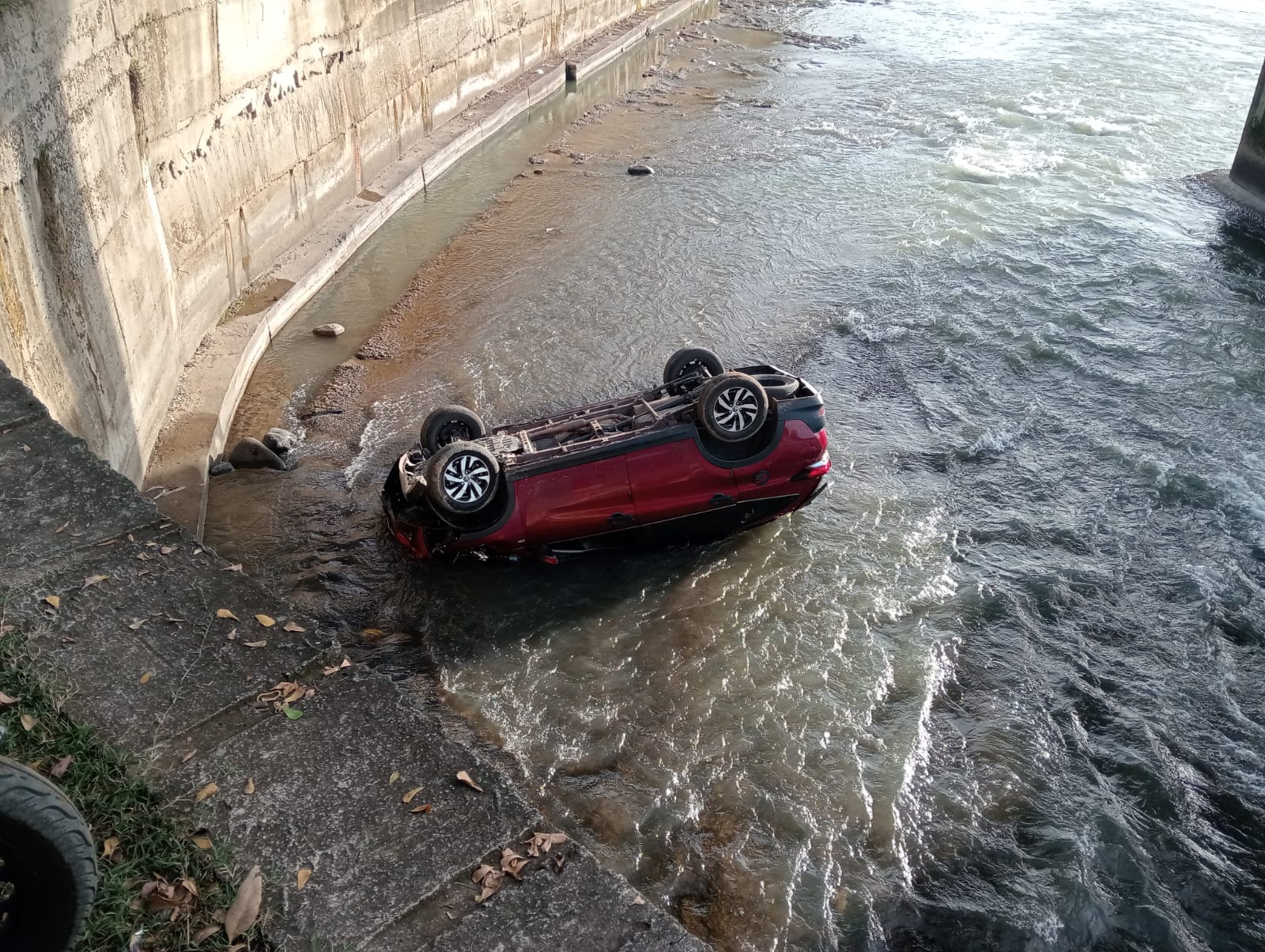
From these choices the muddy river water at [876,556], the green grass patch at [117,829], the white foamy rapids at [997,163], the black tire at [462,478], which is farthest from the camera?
the white foamy rapids at [997,163]

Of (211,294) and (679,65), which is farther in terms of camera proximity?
(679,65)

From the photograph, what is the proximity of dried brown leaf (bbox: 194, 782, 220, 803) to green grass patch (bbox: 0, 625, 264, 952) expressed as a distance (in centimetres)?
13

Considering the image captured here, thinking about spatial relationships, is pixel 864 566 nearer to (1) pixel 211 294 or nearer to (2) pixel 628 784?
(2) pixel 628 784

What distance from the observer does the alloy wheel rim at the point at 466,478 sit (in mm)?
7922

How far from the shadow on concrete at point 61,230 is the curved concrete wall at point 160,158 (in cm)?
2

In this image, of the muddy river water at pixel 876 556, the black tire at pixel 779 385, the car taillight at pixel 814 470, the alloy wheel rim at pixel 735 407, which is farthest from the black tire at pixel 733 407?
the muddy river water at pixel 876 556

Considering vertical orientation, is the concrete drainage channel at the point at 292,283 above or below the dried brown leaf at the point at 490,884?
below

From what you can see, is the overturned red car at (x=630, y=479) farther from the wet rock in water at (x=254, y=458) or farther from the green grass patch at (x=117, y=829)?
the green grass patch at (x=117, y=829)

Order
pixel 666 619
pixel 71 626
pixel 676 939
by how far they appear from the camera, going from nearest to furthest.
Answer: pixel 676 939 < pixel 71 626 < pixel 666 619

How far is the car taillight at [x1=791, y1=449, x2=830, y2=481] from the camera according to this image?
8.41 metres

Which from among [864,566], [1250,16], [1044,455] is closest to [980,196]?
[1044,455]

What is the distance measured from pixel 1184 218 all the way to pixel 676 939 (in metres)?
17.7

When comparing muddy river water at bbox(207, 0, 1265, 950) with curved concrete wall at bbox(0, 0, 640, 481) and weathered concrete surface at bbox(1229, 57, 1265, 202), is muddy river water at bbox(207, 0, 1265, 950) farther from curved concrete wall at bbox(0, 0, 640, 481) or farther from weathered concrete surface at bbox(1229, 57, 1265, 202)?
curved concrete wall at bbox(0, 0, 640, 481)

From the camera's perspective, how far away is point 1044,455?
10953 millimetres
